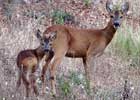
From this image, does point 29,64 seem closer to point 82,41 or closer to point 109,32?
point 82,41

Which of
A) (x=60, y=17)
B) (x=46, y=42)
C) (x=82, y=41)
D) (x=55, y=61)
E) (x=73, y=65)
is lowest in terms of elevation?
(x=73, y=65)

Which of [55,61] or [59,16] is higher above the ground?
[59,16]

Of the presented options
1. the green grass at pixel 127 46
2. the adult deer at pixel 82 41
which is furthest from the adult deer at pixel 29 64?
the green grass at pixel 127 46

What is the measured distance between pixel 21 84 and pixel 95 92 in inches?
46.0

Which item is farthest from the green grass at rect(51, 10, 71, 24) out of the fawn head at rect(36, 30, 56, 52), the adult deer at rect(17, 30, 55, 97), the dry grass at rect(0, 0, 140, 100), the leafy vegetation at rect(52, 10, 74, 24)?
the adult deer at rect(17, 30, 55, 97)

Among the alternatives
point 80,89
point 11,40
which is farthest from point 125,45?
point 80,89

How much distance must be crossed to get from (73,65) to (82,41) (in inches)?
19.0

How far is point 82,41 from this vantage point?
1180cm

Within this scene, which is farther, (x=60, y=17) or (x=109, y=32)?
(x=60, y=17)

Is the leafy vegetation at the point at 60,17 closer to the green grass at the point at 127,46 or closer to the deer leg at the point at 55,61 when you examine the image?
the green grass at the point at 127,46

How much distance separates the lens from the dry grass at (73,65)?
9.59m

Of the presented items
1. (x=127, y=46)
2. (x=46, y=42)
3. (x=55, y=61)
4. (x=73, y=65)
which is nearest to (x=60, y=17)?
(x=127, y=46)

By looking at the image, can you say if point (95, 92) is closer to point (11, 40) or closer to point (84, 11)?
point (11, 40)

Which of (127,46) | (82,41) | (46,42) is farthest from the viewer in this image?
(127,46)
